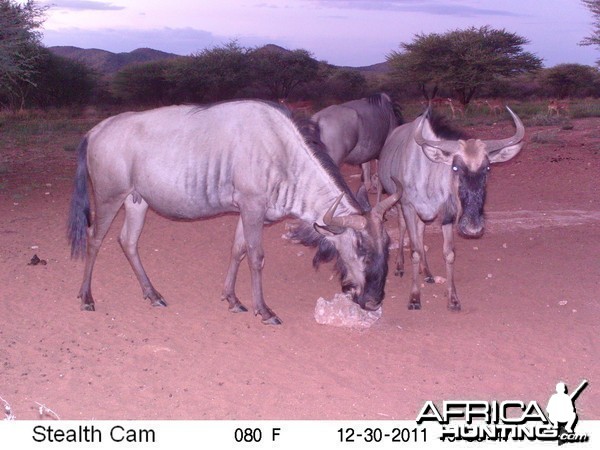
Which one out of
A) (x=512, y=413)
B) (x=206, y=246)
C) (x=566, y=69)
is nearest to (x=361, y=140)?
(x=206, y=246)

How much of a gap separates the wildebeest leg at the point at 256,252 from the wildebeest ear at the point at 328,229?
613 millimetres

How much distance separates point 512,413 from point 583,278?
10.4ft

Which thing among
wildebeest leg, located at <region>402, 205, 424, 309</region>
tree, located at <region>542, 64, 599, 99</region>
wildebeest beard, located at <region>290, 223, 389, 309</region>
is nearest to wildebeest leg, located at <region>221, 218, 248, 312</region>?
wildebeest beard, located at <region>290, 223, 389, 309</region>

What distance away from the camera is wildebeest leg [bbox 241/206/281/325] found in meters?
5.82

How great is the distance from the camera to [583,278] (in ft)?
22.9

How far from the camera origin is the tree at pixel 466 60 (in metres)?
32.2

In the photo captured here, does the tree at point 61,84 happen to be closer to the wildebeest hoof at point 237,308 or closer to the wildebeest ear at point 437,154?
the wildebeest hoof at point 237,308

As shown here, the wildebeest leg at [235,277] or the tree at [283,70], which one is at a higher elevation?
the wildebeest leg at [235,277]

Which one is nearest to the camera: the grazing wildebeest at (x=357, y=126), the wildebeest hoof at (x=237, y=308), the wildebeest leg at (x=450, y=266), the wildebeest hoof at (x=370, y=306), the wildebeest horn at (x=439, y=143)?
the wildebeest hoof at (x=370, y=306)

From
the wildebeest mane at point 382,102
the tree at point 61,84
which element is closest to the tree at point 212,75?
the tree at point 61,84

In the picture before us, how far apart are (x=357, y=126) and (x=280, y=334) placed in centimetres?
473

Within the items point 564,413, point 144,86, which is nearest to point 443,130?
point 564,413

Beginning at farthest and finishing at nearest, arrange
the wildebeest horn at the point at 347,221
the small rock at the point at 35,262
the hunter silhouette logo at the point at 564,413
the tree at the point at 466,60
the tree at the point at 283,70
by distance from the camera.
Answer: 1. the tree at the point at 283,70
2. the tree at the point at 466,60
3. the small rock at the point at 35,262
4. the wildebeest horn at the point at 347,221
5. the hunter silhouette logo at the point at 564,413

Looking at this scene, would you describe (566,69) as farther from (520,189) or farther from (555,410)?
(555,410)
